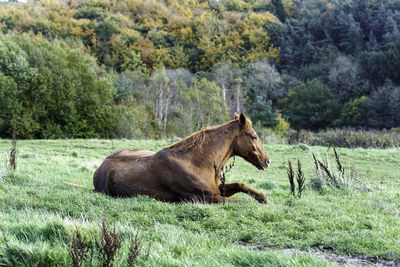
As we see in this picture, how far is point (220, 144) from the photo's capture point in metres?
7.34

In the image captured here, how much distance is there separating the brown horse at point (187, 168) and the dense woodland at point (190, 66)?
3190cm

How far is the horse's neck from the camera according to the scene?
23.7 ft

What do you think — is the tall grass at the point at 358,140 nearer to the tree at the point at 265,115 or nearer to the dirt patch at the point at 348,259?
the tree at the point at 265,115

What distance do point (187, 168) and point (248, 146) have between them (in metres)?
1.37

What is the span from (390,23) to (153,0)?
5825cm

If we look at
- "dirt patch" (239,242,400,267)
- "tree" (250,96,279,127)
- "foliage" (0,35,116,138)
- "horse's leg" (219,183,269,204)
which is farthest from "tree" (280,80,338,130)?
"dirt patch" (239,242,400,267)

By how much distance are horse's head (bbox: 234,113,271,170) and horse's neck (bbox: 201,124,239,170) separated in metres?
0.12

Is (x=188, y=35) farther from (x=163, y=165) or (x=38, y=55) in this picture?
(x=163, y=165)

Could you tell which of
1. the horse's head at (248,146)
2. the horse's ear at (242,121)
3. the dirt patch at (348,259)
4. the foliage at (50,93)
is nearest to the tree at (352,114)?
the foliage at (50,93)

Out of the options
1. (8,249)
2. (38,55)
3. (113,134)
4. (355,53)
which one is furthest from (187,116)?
(355,53)

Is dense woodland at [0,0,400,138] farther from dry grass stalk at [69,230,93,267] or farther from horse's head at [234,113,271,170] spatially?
dry grass stalk at [69,230,93,267]

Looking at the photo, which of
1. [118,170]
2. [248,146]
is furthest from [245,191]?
[118,170]

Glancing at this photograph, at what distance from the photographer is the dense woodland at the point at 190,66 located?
141ft

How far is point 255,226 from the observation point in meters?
5.16
